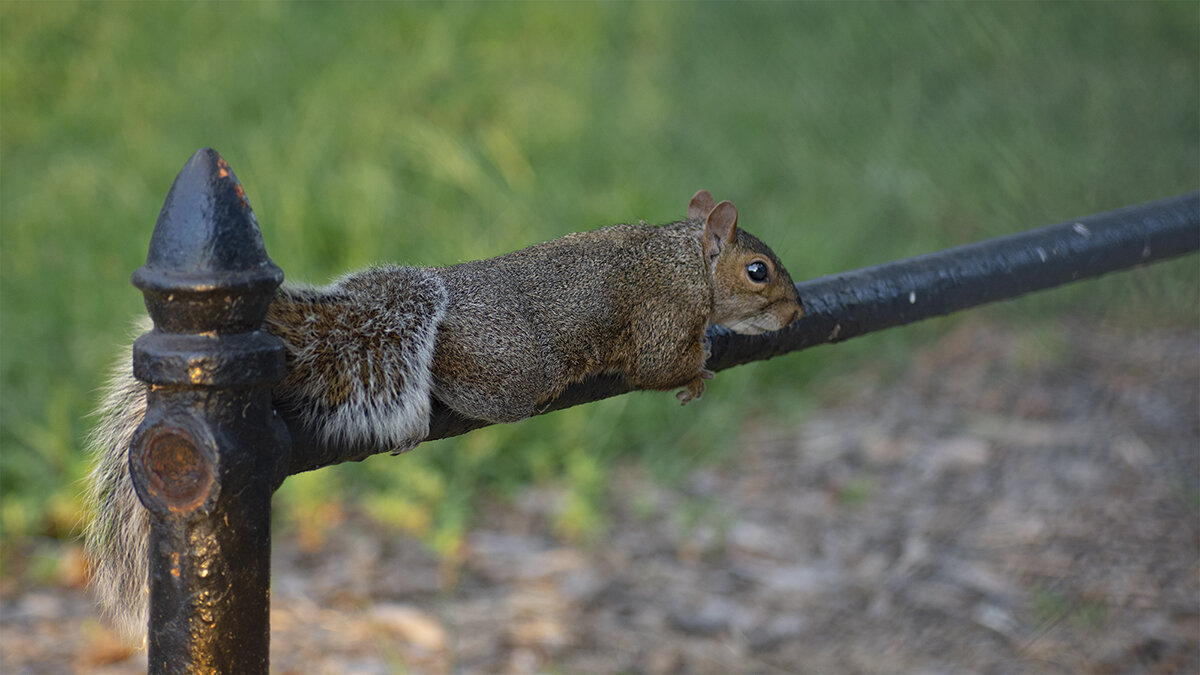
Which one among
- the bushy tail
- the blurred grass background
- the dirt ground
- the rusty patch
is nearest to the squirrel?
the bushy tail

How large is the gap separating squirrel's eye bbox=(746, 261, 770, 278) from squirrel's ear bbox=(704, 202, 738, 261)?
51mm

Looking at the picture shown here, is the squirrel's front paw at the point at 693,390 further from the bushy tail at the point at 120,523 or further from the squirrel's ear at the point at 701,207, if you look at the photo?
the bushy tail at the point at 120,523

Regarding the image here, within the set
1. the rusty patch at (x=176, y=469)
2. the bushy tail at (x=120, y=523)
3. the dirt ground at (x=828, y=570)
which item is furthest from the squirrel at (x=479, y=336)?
the dirt ground at (x=828, y=570)

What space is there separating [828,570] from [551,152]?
2258mm

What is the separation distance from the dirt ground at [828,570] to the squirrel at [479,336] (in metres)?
1.10

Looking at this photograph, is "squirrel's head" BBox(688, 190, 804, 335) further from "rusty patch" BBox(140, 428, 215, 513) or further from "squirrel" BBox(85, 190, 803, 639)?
"rusty patch" BBox(140, 428, 215, 513)

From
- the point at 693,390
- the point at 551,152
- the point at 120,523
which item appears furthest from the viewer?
the point at 551,152

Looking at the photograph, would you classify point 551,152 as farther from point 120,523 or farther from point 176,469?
point 176,469

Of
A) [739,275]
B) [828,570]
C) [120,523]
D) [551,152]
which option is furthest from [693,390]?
[551,152]

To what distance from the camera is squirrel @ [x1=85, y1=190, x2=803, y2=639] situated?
0.96 m

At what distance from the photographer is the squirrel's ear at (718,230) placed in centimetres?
159

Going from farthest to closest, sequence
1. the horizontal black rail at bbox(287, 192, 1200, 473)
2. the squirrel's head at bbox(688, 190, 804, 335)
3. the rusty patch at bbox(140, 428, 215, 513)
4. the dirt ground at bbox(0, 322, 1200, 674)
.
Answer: the dirt ground at bbox(0, 322, 1200, 674) → the squirrel's head at bbox(688, 190, 804, 335) → the horizontal black rail at bbox(287, 192, 1200, 473) → the rusty patch at bbox(140, 428, 215, 513)

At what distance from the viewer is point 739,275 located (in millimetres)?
1594

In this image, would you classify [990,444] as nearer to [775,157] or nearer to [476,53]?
[775,157]
